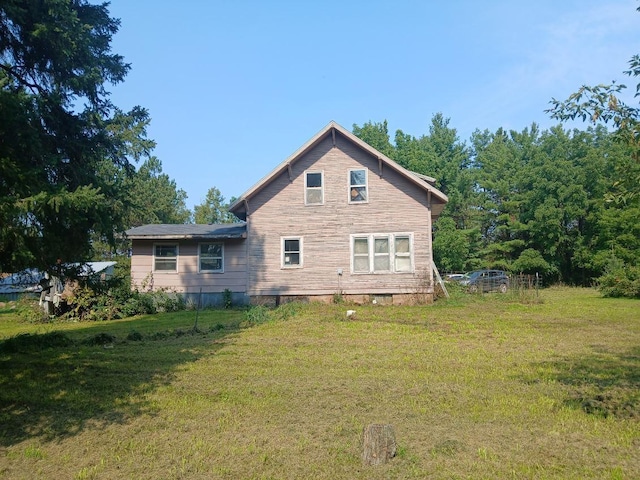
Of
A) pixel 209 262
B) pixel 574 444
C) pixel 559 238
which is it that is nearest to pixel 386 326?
pixel 574 444

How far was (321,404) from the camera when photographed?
7.21 meters

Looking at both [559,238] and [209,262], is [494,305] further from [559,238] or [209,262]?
[559,238]

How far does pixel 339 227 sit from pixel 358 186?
1.92m

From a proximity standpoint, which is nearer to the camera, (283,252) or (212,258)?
(283,252)

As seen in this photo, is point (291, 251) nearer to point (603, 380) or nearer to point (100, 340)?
point (100, 340)

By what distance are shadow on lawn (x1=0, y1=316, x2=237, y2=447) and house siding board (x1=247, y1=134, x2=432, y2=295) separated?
27.5ft

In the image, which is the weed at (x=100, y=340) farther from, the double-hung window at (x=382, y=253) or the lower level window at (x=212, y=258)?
the lower level window at (x=212, y=258)

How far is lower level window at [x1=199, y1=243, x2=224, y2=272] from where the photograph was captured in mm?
24859

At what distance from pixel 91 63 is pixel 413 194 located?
15.0m

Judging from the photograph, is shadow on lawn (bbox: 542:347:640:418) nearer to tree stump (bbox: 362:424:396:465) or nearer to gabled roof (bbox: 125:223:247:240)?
tree stump (bbox: 362:424:396:465)

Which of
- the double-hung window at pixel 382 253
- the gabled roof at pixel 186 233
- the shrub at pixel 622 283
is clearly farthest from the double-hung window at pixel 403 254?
the shrub at pixel 622 283

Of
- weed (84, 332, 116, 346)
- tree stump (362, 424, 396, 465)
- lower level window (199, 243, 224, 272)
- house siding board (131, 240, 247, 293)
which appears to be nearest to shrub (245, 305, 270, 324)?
weed (84, 332, 116, 346)

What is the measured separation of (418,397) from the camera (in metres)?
7.41

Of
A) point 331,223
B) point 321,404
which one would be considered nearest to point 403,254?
point 331,223
